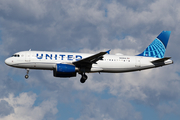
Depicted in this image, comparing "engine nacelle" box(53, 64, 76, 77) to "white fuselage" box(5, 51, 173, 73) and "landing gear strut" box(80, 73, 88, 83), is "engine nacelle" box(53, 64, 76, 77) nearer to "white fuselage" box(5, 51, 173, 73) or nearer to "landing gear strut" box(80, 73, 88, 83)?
"white fuselage" box(5, 51, 173, 73)

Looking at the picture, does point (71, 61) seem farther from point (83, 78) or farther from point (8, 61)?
point (8, 61)

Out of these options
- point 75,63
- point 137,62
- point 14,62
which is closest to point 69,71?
point 75,63

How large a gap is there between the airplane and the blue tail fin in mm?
1576

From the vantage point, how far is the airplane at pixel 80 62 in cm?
4656

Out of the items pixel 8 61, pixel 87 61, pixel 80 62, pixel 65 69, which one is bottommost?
pixel 65 69

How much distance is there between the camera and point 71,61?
47.6m

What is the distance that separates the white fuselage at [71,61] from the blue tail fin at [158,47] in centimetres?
310

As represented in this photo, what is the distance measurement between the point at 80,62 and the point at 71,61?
1.79 meters

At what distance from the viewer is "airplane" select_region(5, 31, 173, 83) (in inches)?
1833

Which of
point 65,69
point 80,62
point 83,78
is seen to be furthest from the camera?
point 83,78

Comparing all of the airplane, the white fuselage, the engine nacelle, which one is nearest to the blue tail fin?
the airplane

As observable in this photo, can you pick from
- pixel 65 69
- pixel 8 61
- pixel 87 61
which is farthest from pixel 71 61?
pixel 8 61

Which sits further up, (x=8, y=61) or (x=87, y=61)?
(x=8, y=61)

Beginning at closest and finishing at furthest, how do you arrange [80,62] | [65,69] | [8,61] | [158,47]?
[65,69]
[80,62]
[8,61]
[158,47]
